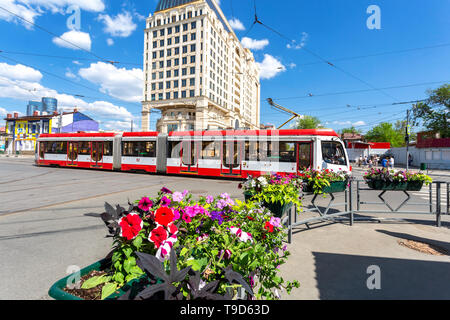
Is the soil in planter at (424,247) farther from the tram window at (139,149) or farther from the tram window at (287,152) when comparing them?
the tram window at (139,149)

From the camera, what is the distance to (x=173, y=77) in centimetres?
5119

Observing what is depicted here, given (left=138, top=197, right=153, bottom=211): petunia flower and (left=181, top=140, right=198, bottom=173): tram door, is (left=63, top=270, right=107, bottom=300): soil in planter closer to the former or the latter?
(left=138, top=197, right=153, bottom=211): petunia flower

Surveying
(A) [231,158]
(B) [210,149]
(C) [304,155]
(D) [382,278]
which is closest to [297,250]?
(D) [382,278]

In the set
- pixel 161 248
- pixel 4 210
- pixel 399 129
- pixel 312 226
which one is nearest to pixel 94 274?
pixel 161 248

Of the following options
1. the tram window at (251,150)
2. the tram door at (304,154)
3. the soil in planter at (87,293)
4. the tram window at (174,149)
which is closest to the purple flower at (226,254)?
the soil in planter at (87,293)

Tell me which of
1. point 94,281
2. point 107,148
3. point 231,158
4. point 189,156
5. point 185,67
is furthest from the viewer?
point 185,67

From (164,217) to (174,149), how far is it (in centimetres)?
1361

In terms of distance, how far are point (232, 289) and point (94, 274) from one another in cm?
104

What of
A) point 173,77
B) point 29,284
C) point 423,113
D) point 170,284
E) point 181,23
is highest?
point 181,23

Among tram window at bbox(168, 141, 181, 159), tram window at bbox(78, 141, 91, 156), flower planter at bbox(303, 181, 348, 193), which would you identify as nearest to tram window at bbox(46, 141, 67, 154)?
tram window at bbox(78, 141, 91, 156)

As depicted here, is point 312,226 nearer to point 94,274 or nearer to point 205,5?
point 94,274

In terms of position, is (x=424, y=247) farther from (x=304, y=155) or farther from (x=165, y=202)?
(x=304, y=155)

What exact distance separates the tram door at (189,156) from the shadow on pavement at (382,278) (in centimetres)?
1120

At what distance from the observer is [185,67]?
50438mm
